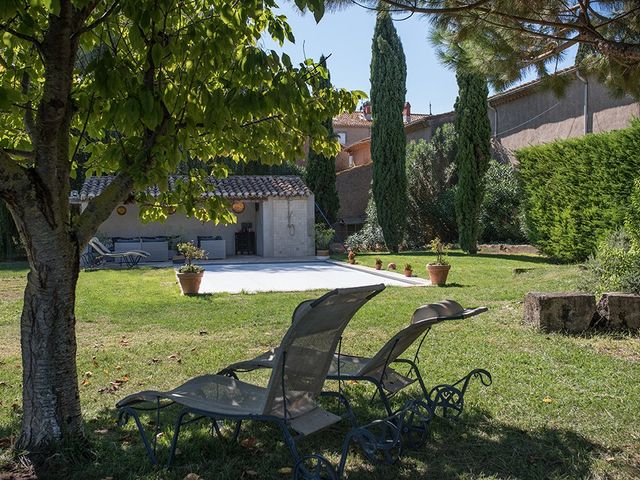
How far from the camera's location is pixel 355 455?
12.5 ft

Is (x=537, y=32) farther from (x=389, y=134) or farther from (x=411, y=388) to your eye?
(x=389, y=134)

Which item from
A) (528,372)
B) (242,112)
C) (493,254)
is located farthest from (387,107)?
(242,112)

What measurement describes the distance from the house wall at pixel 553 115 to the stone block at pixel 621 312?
12.4 m

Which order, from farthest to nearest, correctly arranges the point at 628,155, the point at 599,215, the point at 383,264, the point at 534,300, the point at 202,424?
the point at 383,264, the point at 599,215, the point at 628,155, the point at 534,300, the point at 202,424

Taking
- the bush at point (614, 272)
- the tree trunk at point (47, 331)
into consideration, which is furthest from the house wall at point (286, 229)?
the tree trunk at point (47, 331)

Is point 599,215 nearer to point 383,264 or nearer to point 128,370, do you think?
point 383,264

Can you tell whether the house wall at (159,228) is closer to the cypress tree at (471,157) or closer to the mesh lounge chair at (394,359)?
the cypress tree at (471,157)

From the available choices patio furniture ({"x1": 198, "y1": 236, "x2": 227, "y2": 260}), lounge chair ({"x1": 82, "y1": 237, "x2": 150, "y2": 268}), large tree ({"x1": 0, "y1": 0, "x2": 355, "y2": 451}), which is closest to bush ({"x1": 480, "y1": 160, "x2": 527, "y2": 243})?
patio furniture ({"x1": 198, "y1": 236, "x2": 227, "y2": 260})

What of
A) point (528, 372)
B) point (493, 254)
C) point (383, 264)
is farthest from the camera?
point (493, 254)

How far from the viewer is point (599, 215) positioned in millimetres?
15320

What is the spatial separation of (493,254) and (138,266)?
12.2 metres

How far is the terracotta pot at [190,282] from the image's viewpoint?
12305 millimetres

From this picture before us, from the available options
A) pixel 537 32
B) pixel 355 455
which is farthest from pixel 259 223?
pixel 355 455

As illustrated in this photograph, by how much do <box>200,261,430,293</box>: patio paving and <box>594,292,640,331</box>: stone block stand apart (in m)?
6.60
